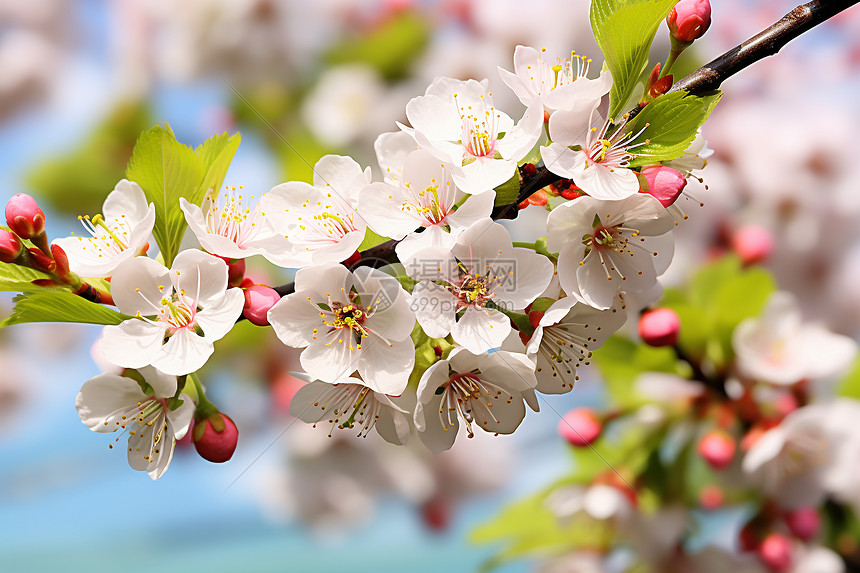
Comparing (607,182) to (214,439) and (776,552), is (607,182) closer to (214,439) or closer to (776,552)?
(214,439)

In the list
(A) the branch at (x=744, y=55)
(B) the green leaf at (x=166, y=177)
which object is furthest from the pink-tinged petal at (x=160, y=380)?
(A) the branch at (x=744, y=55)

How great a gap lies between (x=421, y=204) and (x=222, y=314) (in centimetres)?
19

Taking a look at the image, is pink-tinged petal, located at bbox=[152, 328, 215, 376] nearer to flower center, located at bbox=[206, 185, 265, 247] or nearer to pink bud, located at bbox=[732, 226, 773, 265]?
flower center, located at bbox=[206, 185, 265, 247]

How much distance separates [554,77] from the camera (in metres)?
0.60

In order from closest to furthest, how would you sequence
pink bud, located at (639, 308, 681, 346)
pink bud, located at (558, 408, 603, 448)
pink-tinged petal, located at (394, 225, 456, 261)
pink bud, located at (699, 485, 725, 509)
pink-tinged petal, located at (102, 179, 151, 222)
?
1. pink-tinged petal, located at (394, 225, 456, 261)
2. pink-tinged petal, located at (102, 179, 151, 222)
3. pink bud, located at (639, 308, 681, 346)
4. pink bud, located at (558, 408, 603, 448)
5. pink bud, located at (699, 485, 725, 509)

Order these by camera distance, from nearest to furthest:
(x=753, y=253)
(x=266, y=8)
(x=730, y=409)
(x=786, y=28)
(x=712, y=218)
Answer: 1. (x=786, y=28)
2. (x=730, y=409)
3. (x=753, y=253)
4. (x=712, y=218)
5. (x=266, y=8)

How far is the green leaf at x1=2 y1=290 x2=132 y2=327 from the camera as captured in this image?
54 cm

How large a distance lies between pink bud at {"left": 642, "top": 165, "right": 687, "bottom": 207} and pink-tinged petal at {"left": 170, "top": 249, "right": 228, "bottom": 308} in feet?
1.19

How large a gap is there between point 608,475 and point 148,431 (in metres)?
0.71

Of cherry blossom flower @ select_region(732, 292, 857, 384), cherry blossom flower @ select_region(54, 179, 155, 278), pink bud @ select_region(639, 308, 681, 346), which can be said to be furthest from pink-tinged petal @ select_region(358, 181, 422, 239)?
cherry blossom flower @ select_region(732, 292, 857, 384)

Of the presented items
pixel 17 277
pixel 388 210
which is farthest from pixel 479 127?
pixel 17 277

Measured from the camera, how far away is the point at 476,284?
0.54 m

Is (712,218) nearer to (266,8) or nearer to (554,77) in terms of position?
(554,77)

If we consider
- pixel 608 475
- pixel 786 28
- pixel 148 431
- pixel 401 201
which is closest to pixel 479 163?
pixel 401 201
